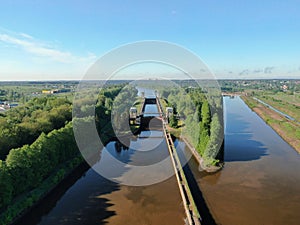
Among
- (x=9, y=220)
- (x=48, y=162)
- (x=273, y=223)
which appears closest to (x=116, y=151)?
(x=48, y=162)

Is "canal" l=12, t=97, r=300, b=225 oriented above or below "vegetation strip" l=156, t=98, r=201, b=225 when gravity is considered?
below

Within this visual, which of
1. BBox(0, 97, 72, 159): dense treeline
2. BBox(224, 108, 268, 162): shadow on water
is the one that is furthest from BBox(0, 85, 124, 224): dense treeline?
BBox(224, 108, 268, 162): shadow on water

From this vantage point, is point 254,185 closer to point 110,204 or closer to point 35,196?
point 110,204

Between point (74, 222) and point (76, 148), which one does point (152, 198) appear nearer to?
point (74, 222)

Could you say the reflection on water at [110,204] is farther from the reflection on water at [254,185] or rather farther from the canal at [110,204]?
the reflection on water at [254,185]

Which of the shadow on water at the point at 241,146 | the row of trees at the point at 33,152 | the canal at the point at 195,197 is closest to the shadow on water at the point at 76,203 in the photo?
the canal at the point at 195,197

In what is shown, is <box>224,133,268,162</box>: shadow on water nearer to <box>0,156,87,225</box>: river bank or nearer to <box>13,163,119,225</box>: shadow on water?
<box>13,163,119,225</box>: shadow on water

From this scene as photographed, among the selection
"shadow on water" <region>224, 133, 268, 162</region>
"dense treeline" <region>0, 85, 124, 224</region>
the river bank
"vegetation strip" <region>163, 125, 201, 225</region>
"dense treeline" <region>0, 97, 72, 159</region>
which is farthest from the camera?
"shadow on water" <region>224, 133, 268, 162</region>
